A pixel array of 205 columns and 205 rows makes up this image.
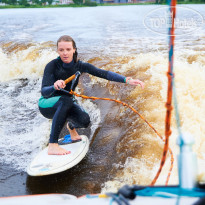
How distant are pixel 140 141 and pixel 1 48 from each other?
32.1ft

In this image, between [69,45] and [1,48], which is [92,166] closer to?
[69,45]

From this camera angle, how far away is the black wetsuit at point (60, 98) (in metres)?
2.91

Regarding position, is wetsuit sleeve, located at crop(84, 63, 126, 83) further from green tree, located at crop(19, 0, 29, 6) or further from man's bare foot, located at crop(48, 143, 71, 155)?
green tree, located at crop(19, 0, 29, 6)

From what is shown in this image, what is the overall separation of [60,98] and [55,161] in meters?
0.68

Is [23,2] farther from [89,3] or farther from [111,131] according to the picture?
[111,131]

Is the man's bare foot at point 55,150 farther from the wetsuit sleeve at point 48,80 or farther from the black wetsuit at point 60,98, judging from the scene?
the wetsuit sleeve at point 48,80

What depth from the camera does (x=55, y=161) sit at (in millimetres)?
2900

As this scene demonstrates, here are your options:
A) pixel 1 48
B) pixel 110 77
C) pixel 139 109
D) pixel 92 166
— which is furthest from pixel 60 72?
pixel 1 48

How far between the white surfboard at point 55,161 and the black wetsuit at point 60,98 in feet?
0.66

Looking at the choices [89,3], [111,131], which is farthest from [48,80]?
[89,3]

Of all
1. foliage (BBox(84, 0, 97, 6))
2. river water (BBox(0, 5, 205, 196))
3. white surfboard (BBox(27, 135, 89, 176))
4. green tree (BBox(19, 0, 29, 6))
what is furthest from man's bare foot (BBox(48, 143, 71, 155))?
green tree (BBox(19, 0, 29, 6))

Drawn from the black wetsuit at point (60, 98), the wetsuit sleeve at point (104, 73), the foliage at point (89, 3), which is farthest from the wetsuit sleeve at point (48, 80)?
the foliage at point (89, 3)

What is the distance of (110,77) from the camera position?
3000mm

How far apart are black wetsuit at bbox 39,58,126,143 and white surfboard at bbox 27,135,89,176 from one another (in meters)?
0.20
